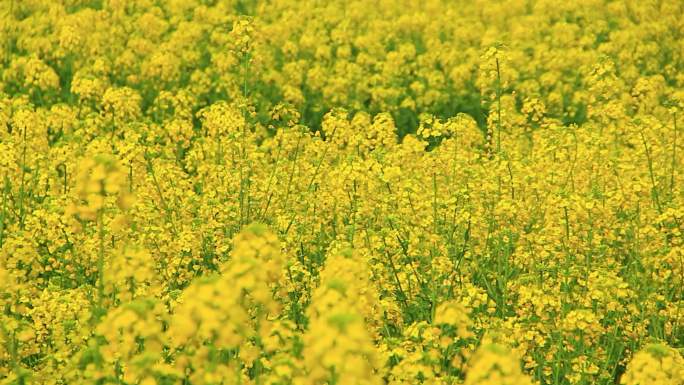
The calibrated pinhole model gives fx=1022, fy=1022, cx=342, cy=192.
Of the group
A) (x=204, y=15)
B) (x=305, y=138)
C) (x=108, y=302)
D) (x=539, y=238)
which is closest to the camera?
(x=108, y=302)

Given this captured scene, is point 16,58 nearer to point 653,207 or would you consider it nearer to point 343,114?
A: point 343,114

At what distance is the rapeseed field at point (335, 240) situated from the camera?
13.1 feet

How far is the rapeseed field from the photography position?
4.00 meters

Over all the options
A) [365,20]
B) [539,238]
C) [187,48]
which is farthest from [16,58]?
[539,238]

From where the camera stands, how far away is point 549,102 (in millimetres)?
11820

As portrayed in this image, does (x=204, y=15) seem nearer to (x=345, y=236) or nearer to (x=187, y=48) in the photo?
(x=187, y=48)

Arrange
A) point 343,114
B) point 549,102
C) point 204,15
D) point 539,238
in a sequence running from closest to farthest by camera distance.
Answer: point 539,238 → point 343,114 → point 549,102 → point 204,15

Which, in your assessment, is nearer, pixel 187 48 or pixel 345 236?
pixel 345 236

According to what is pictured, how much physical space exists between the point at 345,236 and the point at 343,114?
117cm

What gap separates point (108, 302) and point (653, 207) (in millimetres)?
3738

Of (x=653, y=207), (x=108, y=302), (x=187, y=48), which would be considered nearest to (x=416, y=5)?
(x=187, y=48)

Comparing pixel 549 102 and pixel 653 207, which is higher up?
pixel 653 207

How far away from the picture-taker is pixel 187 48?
1371 centimetres

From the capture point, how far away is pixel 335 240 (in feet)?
21.4
